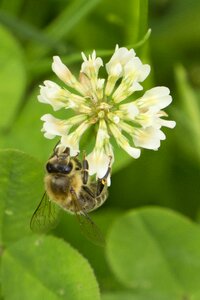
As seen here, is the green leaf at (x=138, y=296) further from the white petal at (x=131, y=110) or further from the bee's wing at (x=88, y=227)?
the white petal at (x=131, y=110)

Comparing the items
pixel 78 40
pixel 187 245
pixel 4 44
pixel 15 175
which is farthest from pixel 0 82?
pixel 187 245

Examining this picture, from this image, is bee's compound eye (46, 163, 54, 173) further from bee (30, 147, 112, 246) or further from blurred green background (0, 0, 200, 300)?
blurred green background (0, 0, 200, 300)

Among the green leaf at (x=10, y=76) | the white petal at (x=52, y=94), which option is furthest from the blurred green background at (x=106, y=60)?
the white petal at (x=52, y=94)

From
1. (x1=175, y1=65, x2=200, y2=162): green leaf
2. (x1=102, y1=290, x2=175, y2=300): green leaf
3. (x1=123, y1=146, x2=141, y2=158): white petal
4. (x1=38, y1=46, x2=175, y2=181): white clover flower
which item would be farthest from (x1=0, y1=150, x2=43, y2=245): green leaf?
(x1=175, y1=65, x2=200, y2=162): green leaf

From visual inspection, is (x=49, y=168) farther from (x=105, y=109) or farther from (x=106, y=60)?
(x=106, y=60)

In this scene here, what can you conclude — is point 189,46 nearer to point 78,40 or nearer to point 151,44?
point 151,44

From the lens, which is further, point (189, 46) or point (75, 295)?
point (189, 46)
